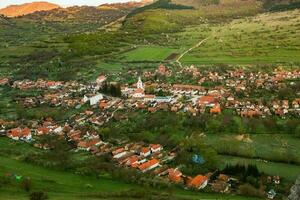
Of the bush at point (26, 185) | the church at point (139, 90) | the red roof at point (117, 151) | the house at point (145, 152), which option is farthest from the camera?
the church at point (139, 90)

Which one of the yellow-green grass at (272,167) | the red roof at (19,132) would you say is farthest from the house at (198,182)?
the red roof at (19,132)

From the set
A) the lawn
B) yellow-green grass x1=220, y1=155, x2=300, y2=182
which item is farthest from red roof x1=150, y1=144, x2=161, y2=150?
the lawn

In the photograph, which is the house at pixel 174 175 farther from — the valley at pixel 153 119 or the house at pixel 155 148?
the house at pixel 155 148

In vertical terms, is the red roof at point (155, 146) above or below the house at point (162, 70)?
below

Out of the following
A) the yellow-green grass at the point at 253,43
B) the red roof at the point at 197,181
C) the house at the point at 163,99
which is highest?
the yellow-green grass at the point at 253,43

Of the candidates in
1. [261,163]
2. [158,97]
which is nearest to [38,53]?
[158,97]

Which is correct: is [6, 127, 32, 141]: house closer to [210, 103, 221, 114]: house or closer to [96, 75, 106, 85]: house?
[210, 103, 221, 114]: house

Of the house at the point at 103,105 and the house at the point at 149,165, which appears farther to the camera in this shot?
the house at the point at 103,105
